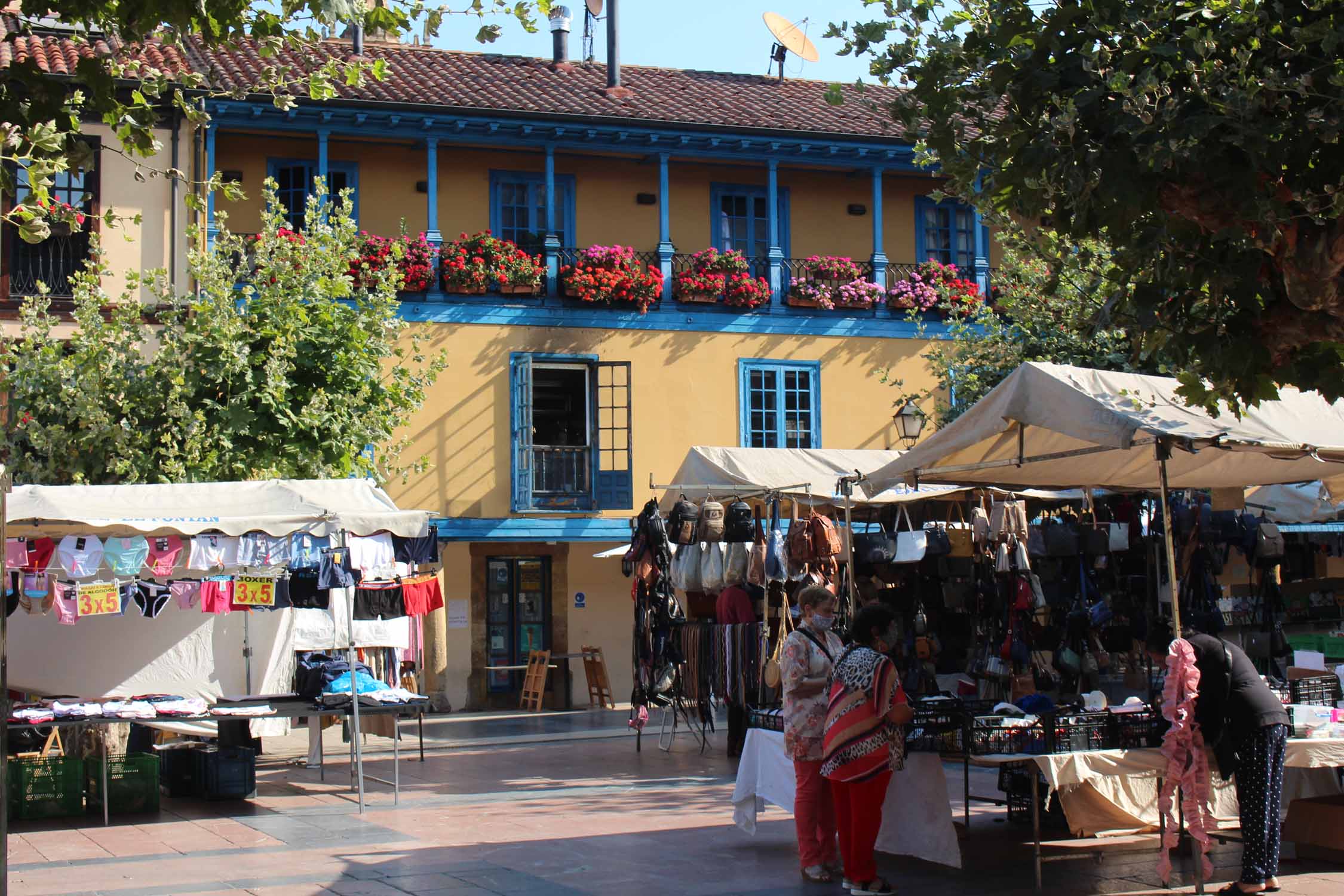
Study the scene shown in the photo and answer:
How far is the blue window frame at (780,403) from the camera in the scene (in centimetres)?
2292

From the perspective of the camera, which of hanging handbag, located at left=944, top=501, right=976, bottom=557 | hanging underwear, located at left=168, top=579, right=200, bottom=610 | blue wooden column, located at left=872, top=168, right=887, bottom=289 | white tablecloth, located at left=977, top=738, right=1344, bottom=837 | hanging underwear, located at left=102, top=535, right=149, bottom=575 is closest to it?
white tablecloth, located at left=977, top=738, right=1344, bottom=837

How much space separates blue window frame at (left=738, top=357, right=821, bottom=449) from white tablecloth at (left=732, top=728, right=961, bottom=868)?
14024mm

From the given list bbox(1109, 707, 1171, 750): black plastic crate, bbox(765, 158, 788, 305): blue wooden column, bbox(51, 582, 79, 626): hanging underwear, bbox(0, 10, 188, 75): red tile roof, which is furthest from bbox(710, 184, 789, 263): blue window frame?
bbox(1109, 707, 1171, 750): black plastic crate

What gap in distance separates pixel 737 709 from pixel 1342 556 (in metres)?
7.76

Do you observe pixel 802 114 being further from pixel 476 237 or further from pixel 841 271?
pixel 476 237

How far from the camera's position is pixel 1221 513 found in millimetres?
12984

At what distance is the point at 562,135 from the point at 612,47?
11.4 ft

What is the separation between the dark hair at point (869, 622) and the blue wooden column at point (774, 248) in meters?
15.8

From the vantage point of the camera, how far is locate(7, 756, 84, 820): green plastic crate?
1057cm

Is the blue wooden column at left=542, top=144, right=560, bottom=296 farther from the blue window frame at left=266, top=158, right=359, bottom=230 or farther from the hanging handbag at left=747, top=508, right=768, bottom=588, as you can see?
the hanging handbag at left=747, top=508, right=768, bottom=588

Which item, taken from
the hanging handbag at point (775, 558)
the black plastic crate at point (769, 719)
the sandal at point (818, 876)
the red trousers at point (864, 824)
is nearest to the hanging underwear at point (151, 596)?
the hanging handbag at point (775, 558)

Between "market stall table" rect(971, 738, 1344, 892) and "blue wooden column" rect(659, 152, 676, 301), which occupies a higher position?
"blue wooden column" rect(659, 152, 676, 301)

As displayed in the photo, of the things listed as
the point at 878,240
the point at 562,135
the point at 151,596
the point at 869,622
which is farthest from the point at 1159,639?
the point at 878,240

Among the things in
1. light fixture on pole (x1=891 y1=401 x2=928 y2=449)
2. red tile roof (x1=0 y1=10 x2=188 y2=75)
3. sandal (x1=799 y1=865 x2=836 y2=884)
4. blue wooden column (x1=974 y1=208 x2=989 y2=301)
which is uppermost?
red tile roof (x1=0 y1=10 x2=188 y2=75)
